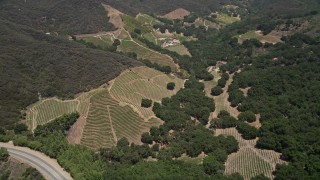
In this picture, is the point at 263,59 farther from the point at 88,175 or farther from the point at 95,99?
the point at 88,175

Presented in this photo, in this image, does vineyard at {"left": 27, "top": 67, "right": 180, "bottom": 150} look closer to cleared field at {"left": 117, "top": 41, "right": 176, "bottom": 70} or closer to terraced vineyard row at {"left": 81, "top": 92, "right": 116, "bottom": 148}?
terraced vineyard row at {"left": 81, "top": 92, "right": 116, "bottom": 148}

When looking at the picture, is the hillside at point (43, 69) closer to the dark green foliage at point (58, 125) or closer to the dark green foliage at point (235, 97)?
the dark green foliage at point (58, 125)

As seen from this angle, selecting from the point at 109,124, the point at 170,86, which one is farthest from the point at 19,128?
the point at 170,86

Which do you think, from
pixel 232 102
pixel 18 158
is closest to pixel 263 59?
pixel 232 102

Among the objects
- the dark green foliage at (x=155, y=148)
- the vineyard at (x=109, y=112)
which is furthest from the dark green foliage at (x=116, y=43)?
the dark green foliage at (x=155, y=148)

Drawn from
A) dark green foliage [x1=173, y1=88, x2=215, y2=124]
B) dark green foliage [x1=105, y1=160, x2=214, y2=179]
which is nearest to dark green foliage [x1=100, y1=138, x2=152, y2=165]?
dark green foliage [x1=105, y1=160, x2=214, y2=179]

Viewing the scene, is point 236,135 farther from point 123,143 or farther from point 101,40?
point 101,40

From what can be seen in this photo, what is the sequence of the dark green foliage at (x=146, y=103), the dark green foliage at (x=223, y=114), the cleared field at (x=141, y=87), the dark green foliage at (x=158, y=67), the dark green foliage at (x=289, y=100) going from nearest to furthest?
the dark green foliage at (x=289, y=100) < the dark green foliage at (x=146, y=103) < the cleared field at (x=141, y=87) < the dark green foliage at (x=223, y=114) < the dark green foliage at (x=158, y=67)
